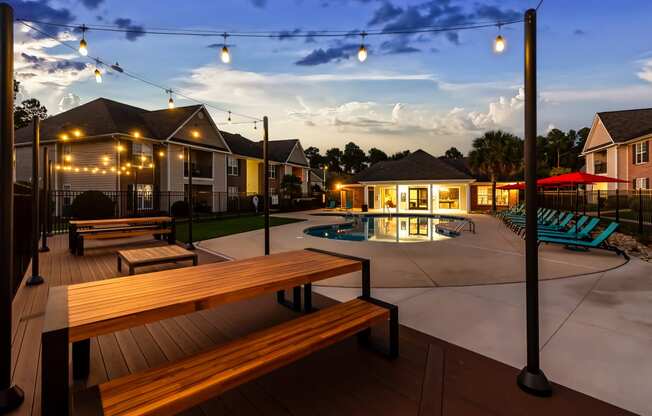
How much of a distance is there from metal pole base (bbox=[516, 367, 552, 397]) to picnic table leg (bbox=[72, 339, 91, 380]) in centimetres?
370

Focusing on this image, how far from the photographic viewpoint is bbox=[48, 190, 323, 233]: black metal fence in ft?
50.3

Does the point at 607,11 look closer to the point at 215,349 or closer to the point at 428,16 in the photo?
the point at 428,16

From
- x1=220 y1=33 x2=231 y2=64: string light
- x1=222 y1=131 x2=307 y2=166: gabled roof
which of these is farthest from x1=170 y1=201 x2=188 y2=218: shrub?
x1=220 y1=33 x2=231 y2=64: string light

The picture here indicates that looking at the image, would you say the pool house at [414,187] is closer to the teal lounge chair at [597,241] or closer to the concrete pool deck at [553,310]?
the teal lounge chair at [597,241]

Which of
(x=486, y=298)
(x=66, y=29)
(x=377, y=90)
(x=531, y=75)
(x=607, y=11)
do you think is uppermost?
(x=377, y=90)

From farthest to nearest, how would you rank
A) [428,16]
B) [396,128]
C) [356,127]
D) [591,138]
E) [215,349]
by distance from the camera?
[356,127]
[396,128]
[591,138]
[428,16]
[215,349]

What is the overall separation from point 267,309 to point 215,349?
210 cm

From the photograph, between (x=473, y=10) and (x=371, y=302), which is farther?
(x=473, y=10)

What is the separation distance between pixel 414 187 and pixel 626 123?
1696cm

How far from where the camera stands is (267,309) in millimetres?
4219

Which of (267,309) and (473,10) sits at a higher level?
(473,10)

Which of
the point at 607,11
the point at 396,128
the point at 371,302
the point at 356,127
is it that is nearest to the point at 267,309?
the point at 371,302

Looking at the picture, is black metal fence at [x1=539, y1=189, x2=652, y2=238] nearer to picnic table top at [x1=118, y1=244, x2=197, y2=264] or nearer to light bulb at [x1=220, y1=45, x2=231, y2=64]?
light bulb at [x1=220, y1=45, x2=231, y2=64]

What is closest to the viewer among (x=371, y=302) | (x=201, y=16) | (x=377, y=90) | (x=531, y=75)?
(x=531, y=75)
